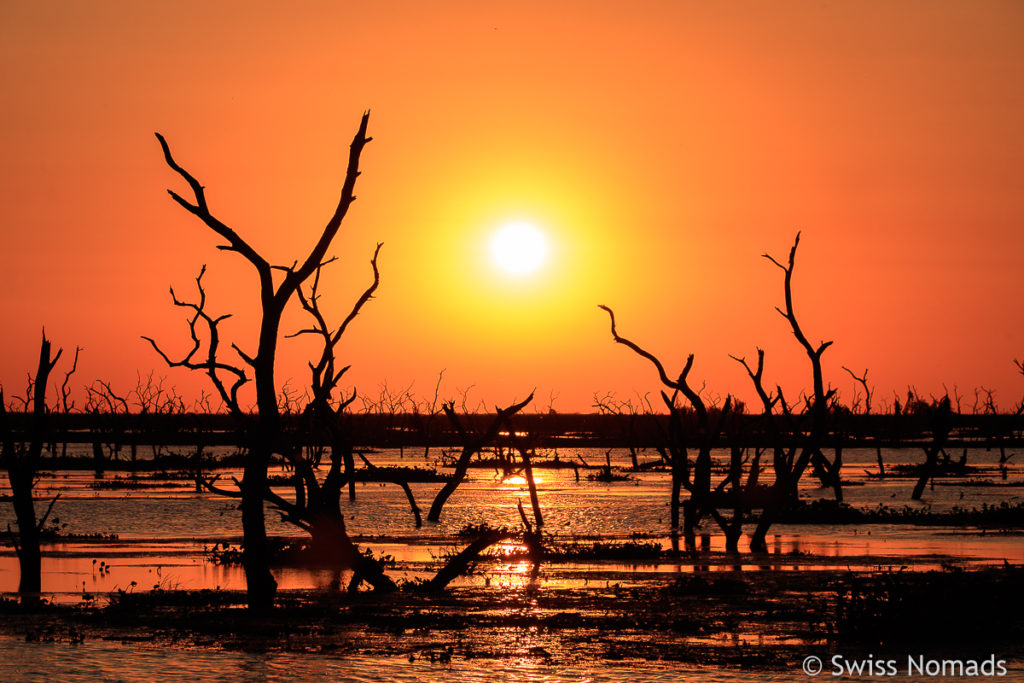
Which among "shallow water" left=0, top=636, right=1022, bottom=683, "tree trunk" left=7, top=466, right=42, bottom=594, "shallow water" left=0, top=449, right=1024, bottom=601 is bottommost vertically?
"shallow water" left=0, top=449, right=1024, bottom=601

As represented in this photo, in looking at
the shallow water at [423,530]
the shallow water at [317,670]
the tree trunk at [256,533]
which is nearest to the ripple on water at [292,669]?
the shallow water at [317,670]

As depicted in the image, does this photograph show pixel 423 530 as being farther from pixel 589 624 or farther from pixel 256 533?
pixel 589 624

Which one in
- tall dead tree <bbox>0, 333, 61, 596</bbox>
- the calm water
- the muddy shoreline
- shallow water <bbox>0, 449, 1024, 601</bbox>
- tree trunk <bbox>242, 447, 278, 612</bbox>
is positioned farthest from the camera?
shallow water <bbox>0, 449, 1024, 601</bbox>

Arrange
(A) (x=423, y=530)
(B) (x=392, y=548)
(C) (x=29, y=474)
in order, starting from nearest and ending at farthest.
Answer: (C) (x=29, y=474)
(B) (x=392, y=548)
(A) (x=423, y=530)

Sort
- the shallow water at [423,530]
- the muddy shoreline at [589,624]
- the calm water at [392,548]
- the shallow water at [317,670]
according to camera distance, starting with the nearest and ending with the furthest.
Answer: the shallow water at [317,670] → the calm water at [392,548] → the muddy shoreline at [589,624] → the shallow water at [423,530]

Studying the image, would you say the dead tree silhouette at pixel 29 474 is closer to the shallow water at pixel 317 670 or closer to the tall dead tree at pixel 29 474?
the tall dead tree at pixel 29 474

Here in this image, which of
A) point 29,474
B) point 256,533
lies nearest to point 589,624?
point 256,533

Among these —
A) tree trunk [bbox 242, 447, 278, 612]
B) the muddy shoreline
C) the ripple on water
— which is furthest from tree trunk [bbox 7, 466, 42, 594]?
the ripple on water

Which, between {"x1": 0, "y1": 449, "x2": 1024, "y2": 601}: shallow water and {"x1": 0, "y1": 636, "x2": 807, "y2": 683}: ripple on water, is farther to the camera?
{"x1": 0, "y1": 449, "x2": 1024, "y2": 601}: shallow water

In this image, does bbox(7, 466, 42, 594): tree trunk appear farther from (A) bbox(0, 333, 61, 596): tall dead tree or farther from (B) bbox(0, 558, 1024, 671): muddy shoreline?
(B) bbox(0, 558, 1024, 671): muddy shoreline

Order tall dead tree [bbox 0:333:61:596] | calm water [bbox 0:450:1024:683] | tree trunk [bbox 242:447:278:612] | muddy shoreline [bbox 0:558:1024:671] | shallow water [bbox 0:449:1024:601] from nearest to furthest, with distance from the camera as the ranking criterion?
calm water [bbox 0:450:1024:683]
muddy shoreline [bbox 0:558:1024:671]
tree trunk [bbox 242:447:278:612]
tall dead tree [bbox 0:333:61:596]
shallow water [bbox 0:449:1024:601]

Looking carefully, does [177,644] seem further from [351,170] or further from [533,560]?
[533,560]

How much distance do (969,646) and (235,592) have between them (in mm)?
11222

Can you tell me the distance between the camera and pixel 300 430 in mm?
19500
